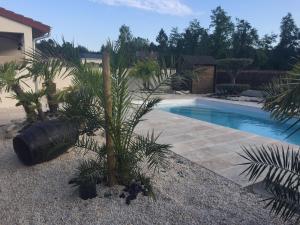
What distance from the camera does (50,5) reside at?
31.2ft

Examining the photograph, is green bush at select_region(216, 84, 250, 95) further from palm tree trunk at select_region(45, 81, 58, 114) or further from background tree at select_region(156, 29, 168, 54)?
background tree at select_region(156, 29, 168, 54)

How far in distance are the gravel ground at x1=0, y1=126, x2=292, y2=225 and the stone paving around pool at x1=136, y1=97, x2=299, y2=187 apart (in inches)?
16.4

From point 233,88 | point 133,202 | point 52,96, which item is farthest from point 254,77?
point 133,202

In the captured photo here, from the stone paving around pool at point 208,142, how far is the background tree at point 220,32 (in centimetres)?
3448

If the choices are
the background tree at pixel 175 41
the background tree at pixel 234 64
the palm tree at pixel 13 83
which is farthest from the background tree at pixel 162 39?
the palm tree at pixel 13 83

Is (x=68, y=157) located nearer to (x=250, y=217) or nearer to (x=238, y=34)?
(x=250, y=217)

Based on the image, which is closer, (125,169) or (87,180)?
(87,180)

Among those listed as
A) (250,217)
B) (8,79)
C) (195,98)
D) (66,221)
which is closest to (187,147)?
(250,217)

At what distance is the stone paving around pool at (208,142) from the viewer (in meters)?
5.80

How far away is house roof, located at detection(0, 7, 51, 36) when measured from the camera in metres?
14.3

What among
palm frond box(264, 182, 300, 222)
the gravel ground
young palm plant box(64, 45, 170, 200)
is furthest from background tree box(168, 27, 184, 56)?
palm frond box(264, 182, 300, 222)

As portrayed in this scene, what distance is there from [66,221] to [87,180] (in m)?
0.73

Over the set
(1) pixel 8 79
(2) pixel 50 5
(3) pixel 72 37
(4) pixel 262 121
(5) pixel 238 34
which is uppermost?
(5) pixel 238 34

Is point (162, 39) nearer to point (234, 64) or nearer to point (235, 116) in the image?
point (234, 64)
